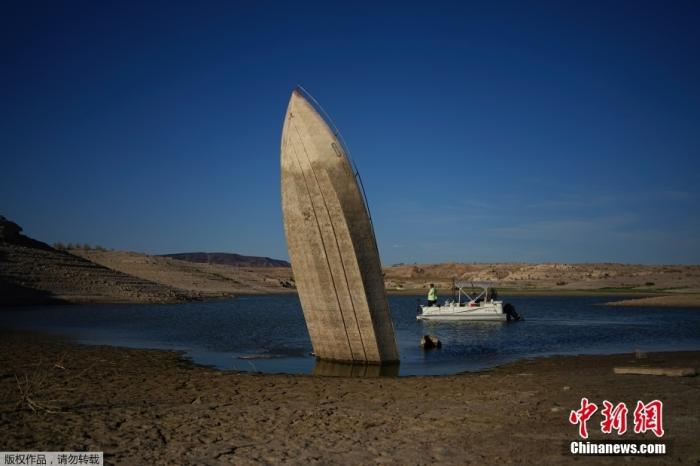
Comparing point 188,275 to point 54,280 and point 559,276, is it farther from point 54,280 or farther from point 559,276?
point 559,276

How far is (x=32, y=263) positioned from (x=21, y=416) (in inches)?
1838

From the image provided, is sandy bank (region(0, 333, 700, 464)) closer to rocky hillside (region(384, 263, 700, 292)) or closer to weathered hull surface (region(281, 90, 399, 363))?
weathered hull surface (region(281, 90, 399, 363))

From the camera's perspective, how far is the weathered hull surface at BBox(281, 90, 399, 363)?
15.5 metres

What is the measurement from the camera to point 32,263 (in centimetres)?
4928

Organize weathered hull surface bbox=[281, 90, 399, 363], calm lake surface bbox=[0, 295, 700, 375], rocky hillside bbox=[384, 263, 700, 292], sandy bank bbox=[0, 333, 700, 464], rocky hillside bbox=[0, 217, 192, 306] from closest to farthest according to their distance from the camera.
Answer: sandy bank bbox=[0, 333, 700, 464]
weathered hull surface bbox=[281, 90, 399, 363]
calm lake surface bbox=[0, 295, 700, 375]
rocky hillside bbox=[0, 217, 192, 306]
rocky hillside bbox=[384, 263, 700, 292]

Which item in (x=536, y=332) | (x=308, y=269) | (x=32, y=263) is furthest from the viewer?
(x=32, y=263)

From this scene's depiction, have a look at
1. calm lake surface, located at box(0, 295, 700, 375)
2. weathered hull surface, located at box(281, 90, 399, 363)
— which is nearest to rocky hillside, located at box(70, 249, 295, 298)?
calm lake surface, located at box(0, 295, 700, 375)

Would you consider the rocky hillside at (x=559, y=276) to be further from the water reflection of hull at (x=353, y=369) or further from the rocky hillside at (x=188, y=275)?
the water reflection of hull at (x=353, y=369)

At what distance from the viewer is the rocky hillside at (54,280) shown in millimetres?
43938

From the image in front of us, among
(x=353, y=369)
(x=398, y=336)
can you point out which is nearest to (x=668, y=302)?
(x=398, y=336)

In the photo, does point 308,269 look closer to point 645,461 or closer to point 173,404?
point 173,404

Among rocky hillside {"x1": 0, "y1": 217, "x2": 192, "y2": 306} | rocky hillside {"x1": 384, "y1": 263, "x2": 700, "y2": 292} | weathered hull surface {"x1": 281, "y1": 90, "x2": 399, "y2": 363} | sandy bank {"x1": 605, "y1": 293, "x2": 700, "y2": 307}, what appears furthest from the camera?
rocky hillside {"x1": 384, "y1": 263, "x2": 700, "y2": 292}

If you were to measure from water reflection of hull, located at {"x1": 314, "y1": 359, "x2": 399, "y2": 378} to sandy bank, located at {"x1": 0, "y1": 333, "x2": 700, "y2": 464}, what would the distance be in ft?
5.15

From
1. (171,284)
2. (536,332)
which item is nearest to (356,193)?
(536,332)
